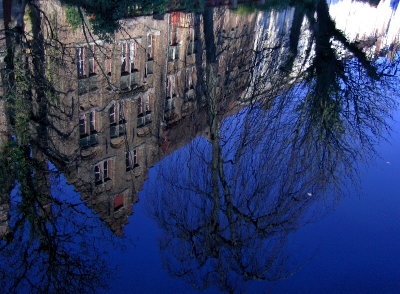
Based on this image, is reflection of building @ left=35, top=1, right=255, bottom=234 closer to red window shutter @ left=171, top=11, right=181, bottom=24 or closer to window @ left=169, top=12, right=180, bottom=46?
window @ left=169, top=12, right=180, bottom=46

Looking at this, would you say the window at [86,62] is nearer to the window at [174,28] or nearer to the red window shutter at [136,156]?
the red window shutter at [136,156]

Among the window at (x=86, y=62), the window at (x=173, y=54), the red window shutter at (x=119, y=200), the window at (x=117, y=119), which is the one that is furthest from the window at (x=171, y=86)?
the red window shutter at (x=119, y=200)

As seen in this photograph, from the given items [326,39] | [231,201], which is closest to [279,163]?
Result: [231,201]

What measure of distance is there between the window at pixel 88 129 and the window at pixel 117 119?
1.29ft

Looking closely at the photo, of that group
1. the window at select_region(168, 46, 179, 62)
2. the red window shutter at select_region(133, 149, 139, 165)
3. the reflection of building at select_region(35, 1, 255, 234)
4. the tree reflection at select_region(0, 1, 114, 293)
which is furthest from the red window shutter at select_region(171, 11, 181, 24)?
the red window shutter at select_region(133, 149, 139, 165)

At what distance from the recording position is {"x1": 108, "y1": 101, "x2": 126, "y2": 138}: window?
10.1 m

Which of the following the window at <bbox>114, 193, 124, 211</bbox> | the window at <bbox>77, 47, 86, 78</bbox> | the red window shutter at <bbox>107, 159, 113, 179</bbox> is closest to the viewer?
the window at <bbox>114, 193, 124, 211</bbox>

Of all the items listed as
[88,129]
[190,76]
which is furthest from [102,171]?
[190,76]

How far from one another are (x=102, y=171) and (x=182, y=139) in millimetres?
2048

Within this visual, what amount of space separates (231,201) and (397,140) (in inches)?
227

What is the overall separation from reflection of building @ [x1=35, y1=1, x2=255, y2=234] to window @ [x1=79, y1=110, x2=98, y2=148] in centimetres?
2

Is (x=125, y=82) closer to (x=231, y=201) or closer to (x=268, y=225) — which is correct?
(x=231, y=201)

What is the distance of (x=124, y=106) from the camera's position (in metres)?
11.2

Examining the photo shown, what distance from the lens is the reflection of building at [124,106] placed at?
8.34 metres
